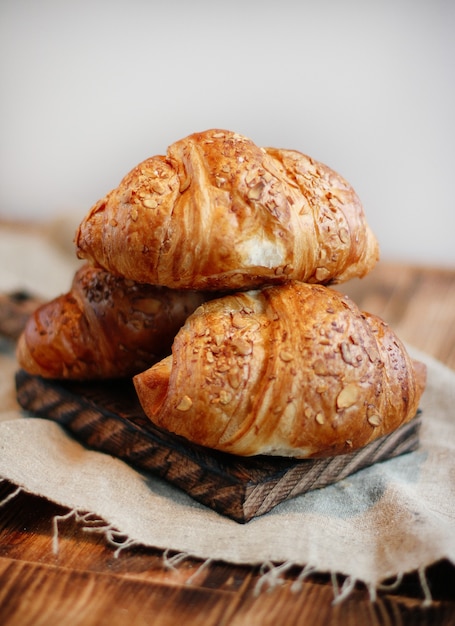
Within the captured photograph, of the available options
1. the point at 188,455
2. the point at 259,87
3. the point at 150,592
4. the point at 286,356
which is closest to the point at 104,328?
the point at 188,455

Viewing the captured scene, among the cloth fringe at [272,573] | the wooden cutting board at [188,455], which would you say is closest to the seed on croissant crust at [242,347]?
the wooden cutting board at [188,455]

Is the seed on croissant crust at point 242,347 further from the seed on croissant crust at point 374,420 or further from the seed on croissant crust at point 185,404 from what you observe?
the seed on croissant crust at point 374,420

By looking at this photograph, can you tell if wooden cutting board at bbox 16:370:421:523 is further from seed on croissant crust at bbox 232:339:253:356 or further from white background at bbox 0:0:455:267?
white background at bbox 0:0:455:267

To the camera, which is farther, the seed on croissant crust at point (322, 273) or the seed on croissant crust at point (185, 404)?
the seed on croissant crust at point (322, 273)

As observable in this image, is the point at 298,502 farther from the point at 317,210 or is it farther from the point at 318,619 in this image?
the point at 317,210

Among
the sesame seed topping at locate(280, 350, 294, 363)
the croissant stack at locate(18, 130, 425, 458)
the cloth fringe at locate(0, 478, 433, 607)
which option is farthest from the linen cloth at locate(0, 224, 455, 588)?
the sesame seed topping at locate(280, 350, 294, 363)

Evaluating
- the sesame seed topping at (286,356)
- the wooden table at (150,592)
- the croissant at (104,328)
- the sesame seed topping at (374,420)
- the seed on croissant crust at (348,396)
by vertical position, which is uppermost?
the sesame seed topping at (286,356)

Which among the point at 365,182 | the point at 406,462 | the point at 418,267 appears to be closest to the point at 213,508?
the point at 406,462
